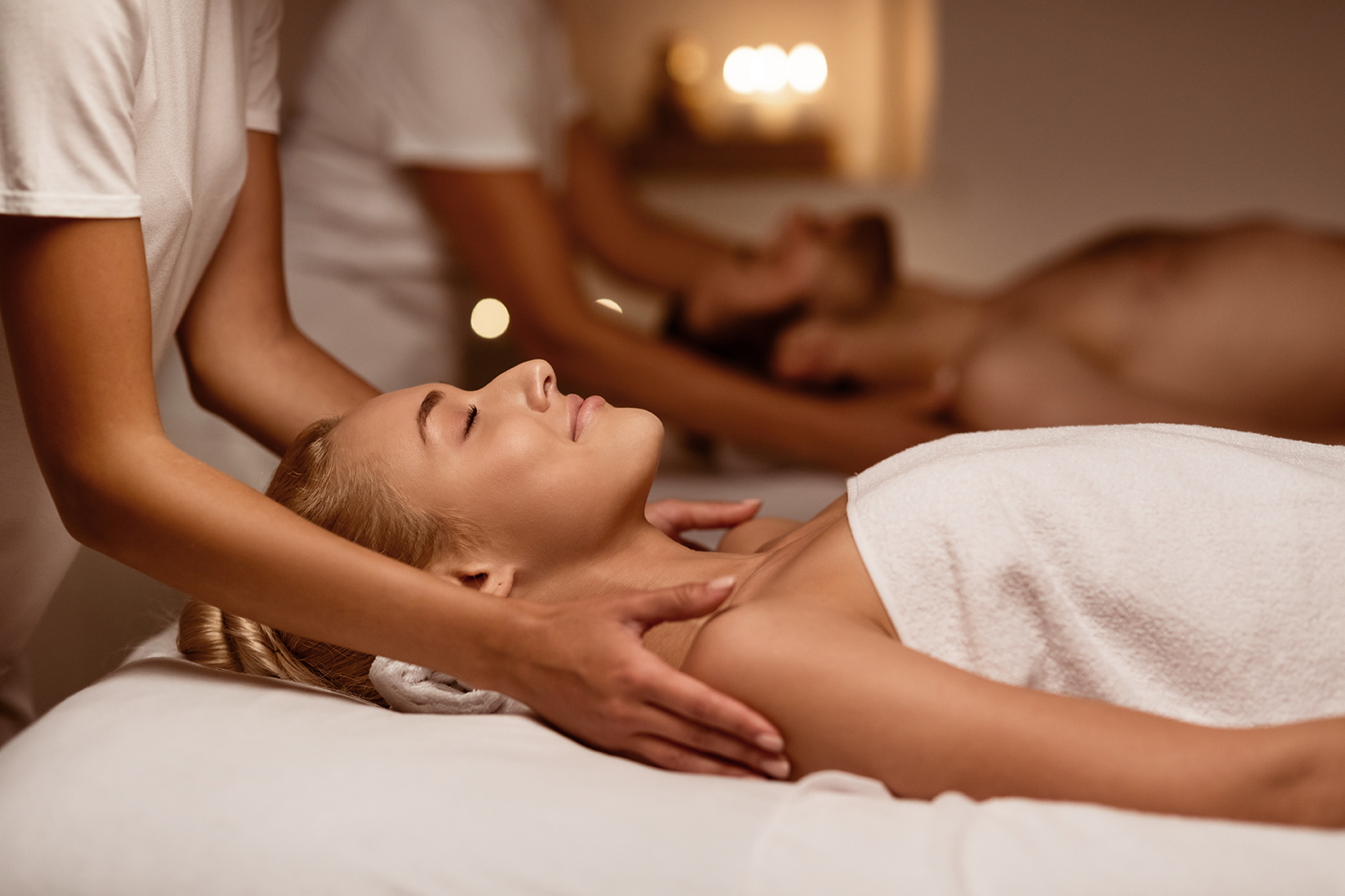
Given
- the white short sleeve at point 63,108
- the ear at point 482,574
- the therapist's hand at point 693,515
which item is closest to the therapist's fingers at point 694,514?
the therapist's hand at point 693,515

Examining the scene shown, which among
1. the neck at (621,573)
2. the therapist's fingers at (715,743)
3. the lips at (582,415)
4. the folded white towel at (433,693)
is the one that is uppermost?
the lips at (582,415)

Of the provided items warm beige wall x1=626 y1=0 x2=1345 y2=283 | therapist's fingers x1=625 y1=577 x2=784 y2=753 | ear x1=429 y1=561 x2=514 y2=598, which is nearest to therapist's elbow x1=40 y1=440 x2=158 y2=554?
ear x1=429 y1=561 x2=514 y2=598

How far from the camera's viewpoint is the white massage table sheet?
2.11ft

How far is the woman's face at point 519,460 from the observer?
96 centimetres

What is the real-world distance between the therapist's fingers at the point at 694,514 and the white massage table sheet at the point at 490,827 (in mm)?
377

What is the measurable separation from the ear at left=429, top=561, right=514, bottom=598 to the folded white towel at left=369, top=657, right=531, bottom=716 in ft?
0.31

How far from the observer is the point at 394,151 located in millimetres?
1661

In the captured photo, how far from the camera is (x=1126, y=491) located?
878 millimetres

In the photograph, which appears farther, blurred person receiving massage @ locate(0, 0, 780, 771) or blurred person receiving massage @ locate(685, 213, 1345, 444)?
blurred person receiving massage @ locate(685, 213, 1345, 444)

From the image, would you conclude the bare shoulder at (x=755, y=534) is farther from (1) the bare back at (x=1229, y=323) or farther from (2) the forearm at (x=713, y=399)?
(1) the bare back at (x=1229, y=323)

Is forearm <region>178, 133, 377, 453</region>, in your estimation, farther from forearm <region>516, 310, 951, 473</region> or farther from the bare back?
the bare back

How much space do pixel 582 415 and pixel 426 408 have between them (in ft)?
0.51

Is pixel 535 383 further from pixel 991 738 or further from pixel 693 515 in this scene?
pixel 991 738

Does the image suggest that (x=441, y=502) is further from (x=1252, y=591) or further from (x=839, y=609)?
(x=1252, y=591)
